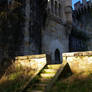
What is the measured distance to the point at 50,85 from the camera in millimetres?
4570

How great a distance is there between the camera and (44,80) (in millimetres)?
5203

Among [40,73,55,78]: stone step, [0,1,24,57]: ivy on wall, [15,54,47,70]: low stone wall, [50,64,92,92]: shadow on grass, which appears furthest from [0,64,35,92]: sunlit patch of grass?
[0,1,24,57]: ivy on wall

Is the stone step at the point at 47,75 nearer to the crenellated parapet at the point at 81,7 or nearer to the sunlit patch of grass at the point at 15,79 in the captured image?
the sunlit patch of grass at the point at 15,79

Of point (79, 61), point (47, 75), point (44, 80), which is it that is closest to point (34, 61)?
point (47, 75)

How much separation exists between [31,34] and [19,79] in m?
4.76

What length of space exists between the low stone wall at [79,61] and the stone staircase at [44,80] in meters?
0.74

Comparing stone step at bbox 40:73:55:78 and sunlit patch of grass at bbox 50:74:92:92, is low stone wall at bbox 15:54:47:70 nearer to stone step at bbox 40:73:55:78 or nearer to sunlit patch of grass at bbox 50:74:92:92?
stone step at bbox 40:73:55:78

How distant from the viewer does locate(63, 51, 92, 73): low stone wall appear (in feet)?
18.4

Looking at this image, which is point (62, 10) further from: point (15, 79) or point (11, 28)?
point (15, 79)

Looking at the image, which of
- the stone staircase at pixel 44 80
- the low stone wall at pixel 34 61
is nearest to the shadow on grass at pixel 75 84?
the stone staircase at pixel 44 80

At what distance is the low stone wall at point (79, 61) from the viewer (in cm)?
559

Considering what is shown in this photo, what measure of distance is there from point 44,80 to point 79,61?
5.83 ft

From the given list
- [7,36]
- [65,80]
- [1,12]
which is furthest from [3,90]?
[1,12]

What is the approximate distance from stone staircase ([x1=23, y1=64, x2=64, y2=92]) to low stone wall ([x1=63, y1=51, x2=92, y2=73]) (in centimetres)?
74
